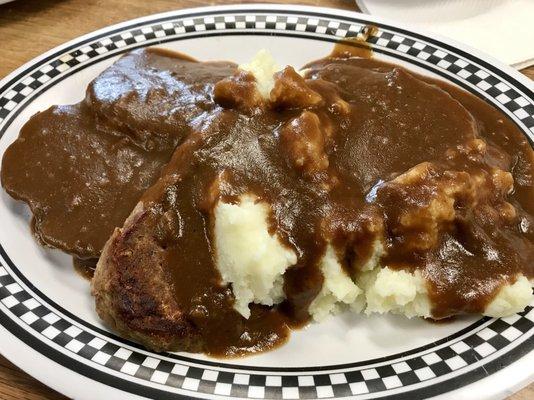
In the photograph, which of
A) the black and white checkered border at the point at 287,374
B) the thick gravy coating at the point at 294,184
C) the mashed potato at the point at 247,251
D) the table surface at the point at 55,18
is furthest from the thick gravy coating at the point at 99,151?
the table surface at the point at 55,18

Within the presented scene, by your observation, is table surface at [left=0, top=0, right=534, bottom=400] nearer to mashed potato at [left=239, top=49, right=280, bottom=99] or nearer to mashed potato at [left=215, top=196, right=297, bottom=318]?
mashed potato at [left=239, top=49, right=280, bottom=99]

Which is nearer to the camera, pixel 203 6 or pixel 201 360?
pixel 201 360

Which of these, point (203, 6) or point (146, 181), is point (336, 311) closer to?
point (146, 181)

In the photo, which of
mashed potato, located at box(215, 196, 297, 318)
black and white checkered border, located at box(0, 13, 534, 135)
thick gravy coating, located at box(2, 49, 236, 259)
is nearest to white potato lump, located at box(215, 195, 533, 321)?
mashed potato, located at box(215, 196, 297, 318)

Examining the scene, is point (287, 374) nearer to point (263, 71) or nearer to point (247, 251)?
point (247, 251)

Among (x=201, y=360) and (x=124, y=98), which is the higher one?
(x=124, y=98)

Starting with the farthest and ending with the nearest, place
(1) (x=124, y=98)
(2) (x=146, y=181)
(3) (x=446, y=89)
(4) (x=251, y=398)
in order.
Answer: (3) (x=446, y=89) → (1) (x=124, y=98) → (2) (x=146, y=181) → (4) (x=251, y=398)

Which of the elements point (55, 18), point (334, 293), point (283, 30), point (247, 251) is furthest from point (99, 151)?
point (55, 18)

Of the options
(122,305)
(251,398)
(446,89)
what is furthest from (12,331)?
(446,89)
